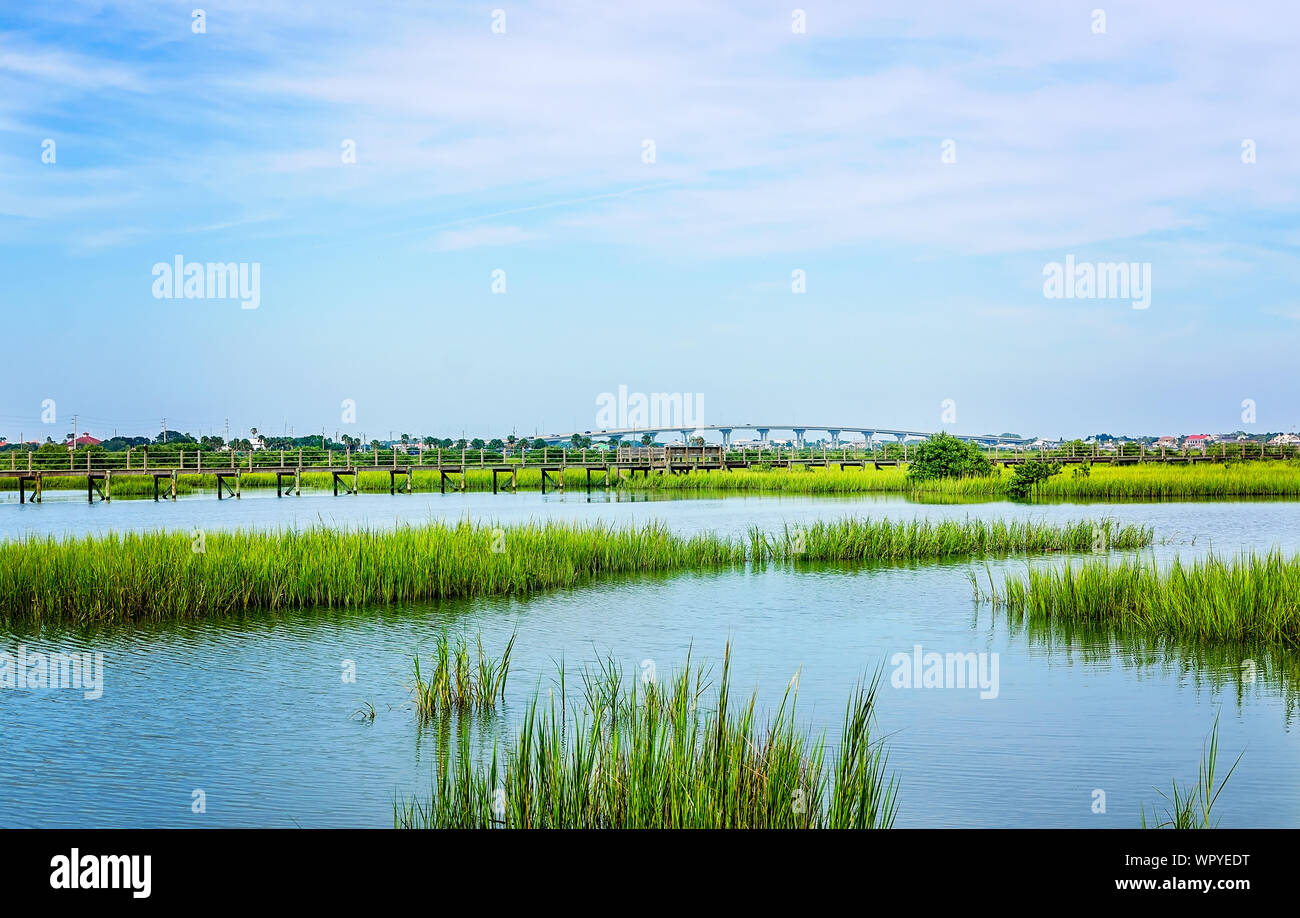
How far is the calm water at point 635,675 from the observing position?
8078 millimetres

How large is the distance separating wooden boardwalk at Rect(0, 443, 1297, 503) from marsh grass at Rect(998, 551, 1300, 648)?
150ft

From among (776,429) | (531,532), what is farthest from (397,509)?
(776,429)

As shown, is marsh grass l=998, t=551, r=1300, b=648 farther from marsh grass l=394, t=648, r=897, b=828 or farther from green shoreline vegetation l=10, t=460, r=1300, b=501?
green shoreline vegetation l=10, t=460, r=1300, b=501

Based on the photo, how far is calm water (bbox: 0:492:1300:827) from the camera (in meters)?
8.08

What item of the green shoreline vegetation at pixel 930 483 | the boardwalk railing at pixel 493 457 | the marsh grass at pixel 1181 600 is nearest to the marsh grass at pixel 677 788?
the marsh grass at pixel 1181 600

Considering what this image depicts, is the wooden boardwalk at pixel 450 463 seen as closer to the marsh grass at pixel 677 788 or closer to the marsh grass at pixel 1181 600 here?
the marsh grass at pixel 1181 600

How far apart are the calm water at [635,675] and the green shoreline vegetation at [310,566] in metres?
0.73

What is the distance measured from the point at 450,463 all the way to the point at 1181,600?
187ft

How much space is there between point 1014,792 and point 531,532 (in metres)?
13.5

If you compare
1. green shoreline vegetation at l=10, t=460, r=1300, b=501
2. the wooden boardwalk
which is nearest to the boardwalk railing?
the wooden boardwalk

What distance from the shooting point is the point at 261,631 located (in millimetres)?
14586

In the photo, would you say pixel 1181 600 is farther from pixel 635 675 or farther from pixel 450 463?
pixel 450 463

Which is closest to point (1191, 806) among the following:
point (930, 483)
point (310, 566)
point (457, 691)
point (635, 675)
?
point (635, 675)

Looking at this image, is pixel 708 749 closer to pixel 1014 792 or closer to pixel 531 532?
pixel 1014 792
